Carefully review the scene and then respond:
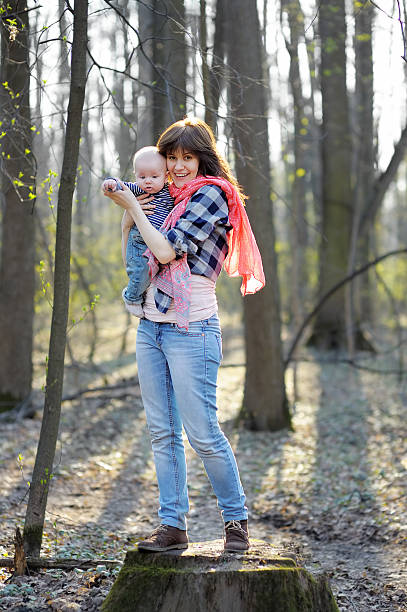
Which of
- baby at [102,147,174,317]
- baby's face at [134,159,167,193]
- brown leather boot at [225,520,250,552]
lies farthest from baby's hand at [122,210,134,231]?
brown leather boot at [225,520,250,552]

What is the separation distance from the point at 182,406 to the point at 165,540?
668mm

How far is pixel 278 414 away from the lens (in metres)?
8.52

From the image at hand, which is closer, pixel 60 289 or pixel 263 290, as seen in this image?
pixel 60 289

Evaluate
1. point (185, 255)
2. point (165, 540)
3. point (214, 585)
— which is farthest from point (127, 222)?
point (214, 585)

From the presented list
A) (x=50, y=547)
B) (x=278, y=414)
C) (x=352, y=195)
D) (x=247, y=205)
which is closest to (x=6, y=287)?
(x=247, y=205)

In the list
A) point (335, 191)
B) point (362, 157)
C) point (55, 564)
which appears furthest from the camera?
point (335, 191)

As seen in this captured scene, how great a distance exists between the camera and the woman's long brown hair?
10.3ft

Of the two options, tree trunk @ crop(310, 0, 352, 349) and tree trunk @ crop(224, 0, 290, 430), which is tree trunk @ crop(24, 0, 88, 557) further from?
tree trunk @ crop(310, 0, 352, 349)

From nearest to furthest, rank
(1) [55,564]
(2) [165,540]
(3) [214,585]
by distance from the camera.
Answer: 1. (3) [214,585]
2. (2) [165,540]
3. (1) [55,564]

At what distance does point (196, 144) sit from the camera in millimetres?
3148

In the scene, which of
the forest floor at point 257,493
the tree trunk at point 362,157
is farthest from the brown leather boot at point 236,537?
the tree trunk at point 362,157

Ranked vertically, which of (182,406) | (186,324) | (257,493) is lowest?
(257,493)

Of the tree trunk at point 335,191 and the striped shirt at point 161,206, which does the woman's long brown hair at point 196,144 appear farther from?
the tree trunk at point 335,191

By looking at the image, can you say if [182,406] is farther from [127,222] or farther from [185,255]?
[127,222]
